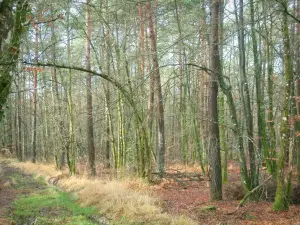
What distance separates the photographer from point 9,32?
5.82 m

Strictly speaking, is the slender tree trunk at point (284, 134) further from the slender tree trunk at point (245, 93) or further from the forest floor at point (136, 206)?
the slender tree trunk at point (245, 93)

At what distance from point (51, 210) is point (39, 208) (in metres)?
0.53

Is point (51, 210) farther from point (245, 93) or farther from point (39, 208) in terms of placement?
point (245, 93)

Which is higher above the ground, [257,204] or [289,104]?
[289,104]

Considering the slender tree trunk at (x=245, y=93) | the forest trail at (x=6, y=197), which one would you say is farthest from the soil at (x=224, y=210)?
the forest trail at (x=6, y=197)

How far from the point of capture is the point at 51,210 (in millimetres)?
9391

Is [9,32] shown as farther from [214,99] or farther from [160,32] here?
[160,32]

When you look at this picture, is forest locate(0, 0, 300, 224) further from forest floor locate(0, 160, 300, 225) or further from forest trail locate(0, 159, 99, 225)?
forest trail locate(0, 159, 99, 225)

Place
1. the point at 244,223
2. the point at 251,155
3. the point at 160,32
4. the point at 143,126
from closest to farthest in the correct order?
the point at 244,223
the point at 251,155
the point at 143,126
the point at 160,32

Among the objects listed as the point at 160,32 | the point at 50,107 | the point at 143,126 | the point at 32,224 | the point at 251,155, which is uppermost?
the point at 160,32

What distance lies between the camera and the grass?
8.21 meters

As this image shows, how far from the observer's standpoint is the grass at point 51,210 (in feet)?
26.9

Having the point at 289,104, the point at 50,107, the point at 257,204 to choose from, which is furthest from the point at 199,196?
the point at 50,107

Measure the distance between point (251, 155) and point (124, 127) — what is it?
17.9 ft
